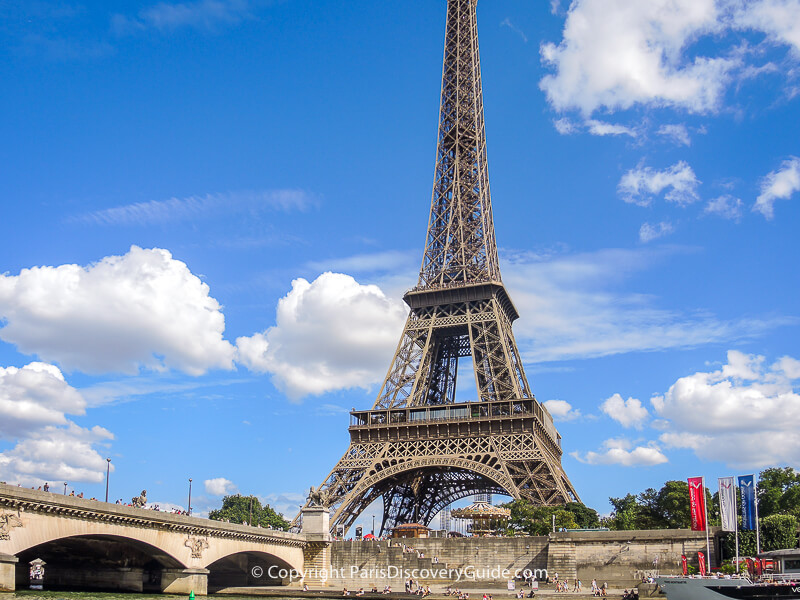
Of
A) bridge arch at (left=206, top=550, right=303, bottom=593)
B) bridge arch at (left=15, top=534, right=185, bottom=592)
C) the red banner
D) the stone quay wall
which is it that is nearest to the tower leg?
bridge arch at (left=15, top=534, right=185, bottom=592)

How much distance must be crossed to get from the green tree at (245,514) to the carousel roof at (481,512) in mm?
47415

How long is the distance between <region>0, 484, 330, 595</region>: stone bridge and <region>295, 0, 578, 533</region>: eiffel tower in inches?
448

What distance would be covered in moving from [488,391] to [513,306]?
608 inches

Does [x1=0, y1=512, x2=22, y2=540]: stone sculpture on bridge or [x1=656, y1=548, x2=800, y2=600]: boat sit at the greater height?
[x1=0, y1=512, x2=22, y2=540]: stone sculpture on bridge

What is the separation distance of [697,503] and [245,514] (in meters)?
87.9

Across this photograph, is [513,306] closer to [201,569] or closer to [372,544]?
[372,544]

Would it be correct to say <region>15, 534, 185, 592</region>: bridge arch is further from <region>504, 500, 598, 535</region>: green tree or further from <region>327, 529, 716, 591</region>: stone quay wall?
<region>504, 500, 598, 535</region>: green tree

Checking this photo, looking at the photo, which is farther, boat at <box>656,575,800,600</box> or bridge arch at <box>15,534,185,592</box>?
bridge arch at <box>15,534,185,592</box>

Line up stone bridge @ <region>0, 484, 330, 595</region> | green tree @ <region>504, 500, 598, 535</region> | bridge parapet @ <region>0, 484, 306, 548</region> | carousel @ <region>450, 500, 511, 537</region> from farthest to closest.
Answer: carousel @ <region>450, 500, 511, 537</region> → green tree @ <region>504, 500, 598, 535</region> → stone bridge @ <region>0, 484, 330, 595</region> → bridge parapet @ <region>0, 484, 306, 548</region>

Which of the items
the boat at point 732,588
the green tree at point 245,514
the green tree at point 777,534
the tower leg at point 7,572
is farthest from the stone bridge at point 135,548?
the green tree at point 245,514

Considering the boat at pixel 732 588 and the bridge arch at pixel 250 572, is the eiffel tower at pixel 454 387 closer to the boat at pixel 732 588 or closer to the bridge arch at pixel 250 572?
the bridge arch at pixel 250 572

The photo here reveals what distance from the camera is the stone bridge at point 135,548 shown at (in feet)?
131

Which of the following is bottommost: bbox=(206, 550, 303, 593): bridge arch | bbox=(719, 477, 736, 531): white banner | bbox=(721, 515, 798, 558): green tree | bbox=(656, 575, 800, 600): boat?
bbox=(206, 550, 303, 593): bridge arch

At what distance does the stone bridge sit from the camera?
131 ft
